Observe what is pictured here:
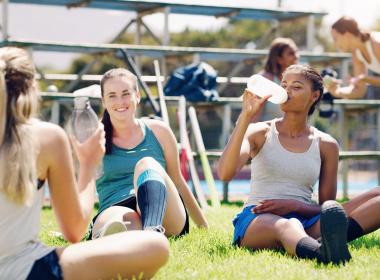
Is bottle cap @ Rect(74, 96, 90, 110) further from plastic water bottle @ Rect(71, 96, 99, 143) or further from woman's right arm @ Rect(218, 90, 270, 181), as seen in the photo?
woman's right arm @ Rect(218, 90, 270, 181)

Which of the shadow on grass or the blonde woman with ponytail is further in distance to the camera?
the shadow on grass

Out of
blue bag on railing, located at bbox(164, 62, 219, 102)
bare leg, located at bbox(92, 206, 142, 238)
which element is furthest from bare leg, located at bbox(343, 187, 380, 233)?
blue bag on railing, located at bbox(164, 62, 219, 102)

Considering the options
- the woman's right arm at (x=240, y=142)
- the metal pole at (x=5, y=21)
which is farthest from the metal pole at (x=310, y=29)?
the woman's right arm at (x=240, y=142)

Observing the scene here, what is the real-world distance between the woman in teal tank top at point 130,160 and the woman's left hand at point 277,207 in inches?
18.7

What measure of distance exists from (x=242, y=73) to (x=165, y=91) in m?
20.1

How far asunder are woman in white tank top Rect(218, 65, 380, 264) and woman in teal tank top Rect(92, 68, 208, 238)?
356 mm

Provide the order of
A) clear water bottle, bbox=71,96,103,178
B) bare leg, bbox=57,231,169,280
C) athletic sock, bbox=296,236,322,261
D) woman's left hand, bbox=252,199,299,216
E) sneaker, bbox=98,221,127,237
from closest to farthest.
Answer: bare leg, bbox=57,231,169,280, clear water bottle, bbox=71,96,103,178, sneaker, bbox=98,221,127,237, athletic sock, bbox=296,236,322,261, woman's left hand, bbox=252,199,299,216

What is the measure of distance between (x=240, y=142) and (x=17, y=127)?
1.57 meters

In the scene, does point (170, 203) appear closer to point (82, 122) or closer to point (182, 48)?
point (82, 122)

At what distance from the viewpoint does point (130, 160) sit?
438 centimetres

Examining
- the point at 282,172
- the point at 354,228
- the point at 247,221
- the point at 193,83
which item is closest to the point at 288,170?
the point at 282,172

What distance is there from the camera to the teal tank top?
4.36 m

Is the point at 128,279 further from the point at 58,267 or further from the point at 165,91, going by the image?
the point at 165,91

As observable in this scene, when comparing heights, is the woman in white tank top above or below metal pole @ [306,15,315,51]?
below
